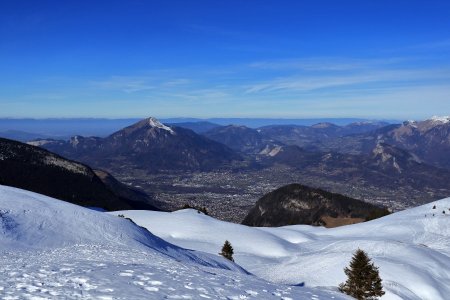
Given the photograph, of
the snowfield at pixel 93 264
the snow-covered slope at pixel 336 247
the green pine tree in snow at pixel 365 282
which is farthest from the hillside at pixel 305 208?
the snowfield at pixel 93 264

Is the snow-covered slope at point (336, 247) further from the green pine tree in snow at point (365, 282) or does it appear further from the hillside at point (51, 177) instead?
the hillside at point (51, 177)

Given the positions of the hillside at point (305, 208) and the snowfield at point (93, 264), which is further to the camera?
the hillside at point (305, 208)

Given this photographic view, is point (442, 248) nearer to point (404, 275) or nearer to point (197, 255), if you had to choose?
point (404, 275)

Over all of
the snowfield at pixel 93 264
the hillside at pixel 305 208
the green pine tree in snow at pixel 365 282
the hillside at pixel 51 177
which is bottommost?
the hillside at pixel 305 208

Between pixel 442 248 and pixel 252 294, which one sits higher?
pixel 252 294

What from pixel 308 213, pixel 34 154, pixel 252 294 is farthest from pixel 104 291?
pixel 34 154

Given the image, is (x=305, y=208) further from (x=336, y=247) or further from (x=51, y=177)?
(x=336, y=247)

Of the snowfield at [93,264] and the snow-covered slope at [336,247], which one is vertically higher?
the snowfield at [93,264]

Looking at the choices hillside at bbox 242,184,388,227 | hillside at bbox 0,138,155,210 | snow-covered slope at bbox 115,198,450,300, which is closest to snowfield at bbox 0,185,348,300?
snow-covered slope at bbox 115,198,450,300
